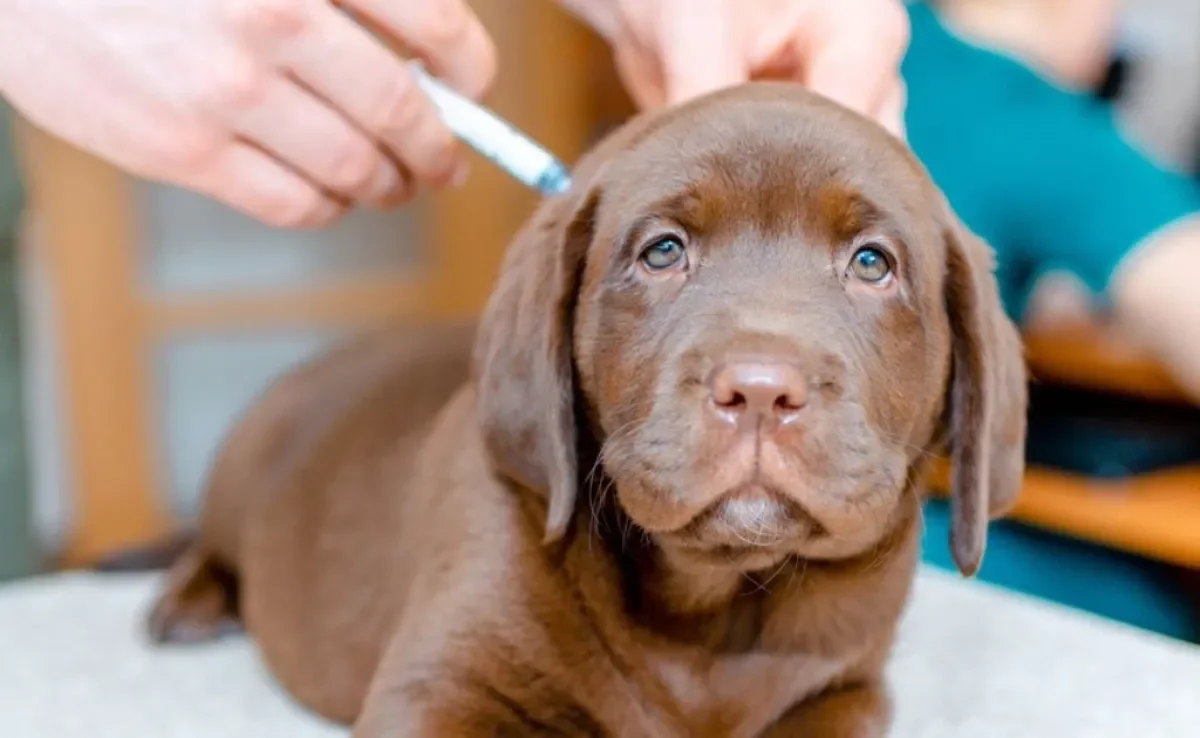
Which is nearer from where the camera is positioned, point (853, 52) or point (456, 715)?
point (456, 715)

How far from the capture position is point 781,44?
161cm

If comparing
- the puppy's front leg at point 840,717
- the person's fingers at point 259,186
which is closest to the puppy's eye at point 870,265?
the puppy's front leg at point 840,717

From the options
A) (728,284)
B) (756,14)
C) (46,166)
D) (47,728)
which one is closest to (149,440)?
(46,166)

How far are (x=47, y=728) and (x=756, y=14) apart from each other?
115 cm

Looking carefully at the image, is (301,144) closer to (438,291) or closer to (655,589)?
(655,589)

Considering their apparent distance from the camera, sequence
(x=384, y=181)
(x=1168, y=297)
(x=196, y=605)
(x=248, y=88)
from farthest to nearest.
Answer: (x=1168, y=297), (x=196, y=605), (x=384, y=181), (x=248, y=88)

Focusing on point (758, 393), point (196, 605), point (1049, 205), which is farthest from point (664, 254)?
point (1049, 205)

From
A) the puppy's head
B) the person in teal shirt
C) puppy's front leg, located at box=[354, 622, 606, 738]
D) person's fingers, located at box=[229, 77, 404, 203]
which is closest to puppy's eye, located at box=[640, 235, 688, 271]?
the puppy's head

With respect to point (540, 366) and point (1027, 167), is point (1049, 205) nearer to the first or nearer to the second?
point (1027, 167)

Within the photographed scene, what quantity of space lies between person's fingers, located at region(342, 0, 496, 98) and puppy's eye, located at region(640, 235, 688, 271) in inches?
19.9

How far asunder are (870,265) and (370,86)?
630mm

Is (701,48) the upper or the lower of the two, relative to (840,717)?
upper

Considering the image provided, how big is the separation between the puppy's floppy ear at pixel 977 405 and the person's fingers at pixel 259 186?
78cm

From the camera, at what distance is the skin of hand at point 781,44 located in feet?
4.98
